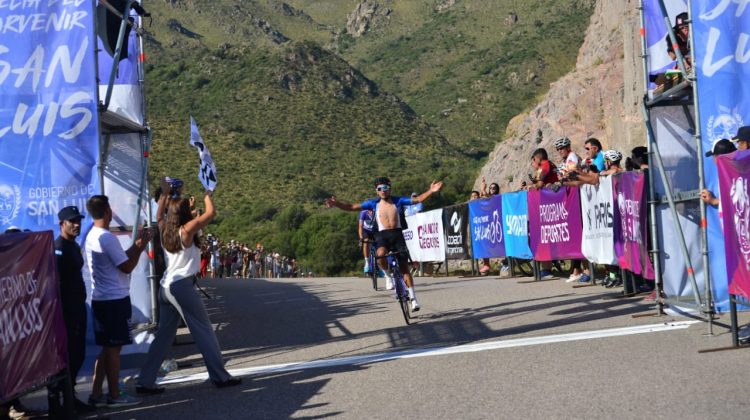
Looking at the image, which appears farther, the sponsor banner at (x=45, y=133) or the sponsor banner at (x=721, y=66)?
the sponsor banner at (x=45, y=133)

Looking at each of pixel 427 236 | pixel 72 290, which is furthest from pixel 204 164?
pixel 427 236

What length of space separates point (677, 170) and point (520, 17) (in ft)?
329

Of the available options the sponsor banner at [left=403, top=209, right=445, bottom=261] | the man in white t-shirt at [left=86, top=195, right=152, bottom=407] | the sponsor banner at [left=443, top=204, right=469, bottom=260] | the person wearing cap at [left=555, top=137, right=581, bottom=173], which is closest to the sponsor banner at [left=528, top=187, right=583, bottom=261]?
the person wearing cap at [left=555, top=137, right=581, bottom=173]

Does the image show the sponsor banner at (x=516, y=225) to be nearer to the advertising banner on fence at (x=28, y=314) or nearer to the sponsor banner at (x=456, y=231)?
the sponsor banner at (x=456, y=231)

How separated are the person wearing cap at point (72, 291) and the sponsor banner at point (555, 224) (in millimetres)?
10733

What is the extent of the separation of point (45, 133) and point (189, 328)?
2.91 m

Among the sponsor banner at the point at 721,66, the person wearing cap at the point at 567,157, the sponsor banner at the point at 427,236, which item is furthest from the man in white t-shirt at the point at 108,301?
the sponsor banner at the point at 427,236

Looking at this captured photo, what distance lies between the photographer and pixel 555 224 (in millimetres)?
19141

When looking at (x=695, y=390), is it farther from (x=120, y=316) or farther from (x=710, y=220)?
(x=120, y=316)

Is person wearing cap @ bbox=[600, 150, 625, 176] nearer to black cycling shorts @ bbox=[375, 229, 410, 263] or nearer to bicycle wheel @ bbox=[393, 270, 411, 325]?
black cycling shorts @ bbox=[375, 229, 410, 263]

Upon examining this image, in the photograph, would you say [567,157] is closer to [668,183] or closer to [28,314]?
[668,183]

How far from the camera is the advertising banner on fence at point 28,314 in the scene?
7.16 metres

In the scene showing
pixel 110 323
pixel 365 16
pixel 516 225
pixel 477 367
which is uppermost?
pixel 365 16

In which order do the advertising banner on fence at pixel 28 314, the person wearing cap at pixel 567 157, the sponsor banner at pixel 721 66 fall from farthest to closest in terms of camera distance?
the person wearing cap at pixel 567 157 → the sponsor banner at pixel 721 66 → the advertising banner on fence at pixel 28 314
